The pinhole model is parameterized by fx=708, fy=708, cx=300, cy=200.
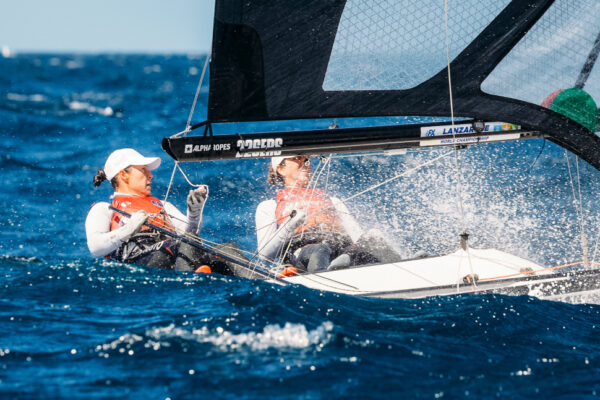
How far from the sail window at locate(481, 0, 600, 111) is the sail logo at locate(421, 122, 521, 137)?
0.50ft

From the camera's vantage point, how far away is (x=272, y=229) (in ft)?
13.5

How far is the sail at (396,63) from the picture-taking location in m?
3.42

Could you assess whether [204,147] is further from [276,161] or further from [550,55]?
[550,55]

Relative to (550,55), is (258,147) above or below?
below

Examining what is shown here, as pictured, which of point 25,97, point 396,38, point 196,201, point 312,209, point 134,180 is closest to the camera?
point 396,38

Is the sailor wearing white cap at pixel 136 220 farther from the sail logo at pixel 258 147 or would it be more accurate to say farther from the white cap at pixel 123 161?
the sail logo at pixel 258 147

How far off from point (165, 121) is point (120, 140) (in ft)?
5.08

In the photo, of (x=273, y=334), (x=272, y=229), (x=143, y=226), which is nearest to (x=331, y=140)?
(x=272, y=229)

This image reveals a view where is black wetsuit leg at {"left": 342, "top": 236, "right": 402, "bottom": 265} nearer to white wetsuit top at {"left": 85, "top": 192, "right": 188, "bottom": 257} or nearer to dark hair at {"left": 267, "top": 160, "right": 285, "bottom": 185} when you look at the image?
dark hair at {"left": 267, "top": 160, "right": 285, "bottom": 185}

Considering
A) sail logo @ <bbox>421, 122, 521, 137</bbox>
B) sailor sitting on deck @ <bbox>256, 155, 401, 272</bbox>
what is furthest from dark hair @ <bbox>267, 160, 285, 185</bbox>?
sail logo @ <bbox>421, 122, 521, 137</bbox>

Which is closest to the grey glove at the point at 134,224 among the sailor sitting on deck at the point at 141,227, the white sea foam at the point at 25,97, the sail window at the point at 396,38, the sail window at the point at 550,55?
the sailor sitting on deck at the point at 141,227

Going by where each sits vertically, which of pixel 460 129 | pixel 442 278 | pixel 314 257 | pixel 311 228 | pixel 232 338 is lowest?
pixel 232 338

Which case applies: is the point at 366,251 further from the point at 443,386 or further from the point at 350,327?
the point at 443,386

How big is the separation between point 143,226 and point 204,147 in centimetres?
100
